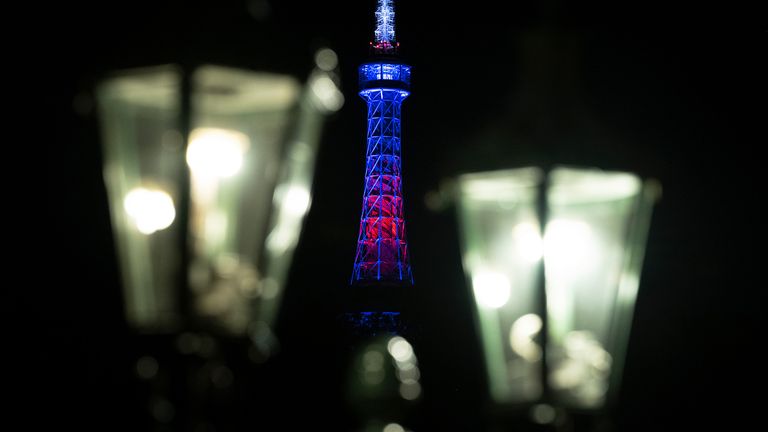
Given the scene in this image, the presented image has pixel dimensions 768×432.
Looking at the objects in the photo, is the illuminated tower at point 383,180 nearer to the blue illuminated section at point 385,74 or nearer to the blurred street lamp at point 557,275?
the blue illuminated section at point 385,74

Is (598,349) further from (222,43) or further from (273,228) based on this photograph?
(222,43)

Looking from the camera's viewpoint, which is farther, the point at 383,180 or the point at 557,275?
the point at 383,180

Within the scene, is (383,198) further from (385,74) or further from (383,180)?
(385,74)

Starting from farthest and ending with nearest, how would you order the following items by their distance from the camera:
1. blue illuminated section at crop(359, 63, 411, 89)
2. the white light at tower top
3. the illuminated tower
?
the illuminated tower
blue illuminated section at crop(359, 63, 411, 89)
the white light at tower top

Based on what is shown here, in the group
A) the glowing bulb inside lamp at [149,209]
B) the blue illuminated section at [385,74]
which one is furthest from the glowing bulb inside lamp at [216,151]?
the blue illuminated section at [385,74]

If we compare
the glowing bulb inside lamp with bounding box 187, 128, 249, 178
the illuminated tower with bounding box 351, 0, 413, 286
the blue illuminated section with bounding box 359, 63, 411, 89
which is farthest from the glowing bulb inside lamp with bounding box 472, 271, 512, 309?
the illuminated tower with bounding box 351, 0, 413, 286

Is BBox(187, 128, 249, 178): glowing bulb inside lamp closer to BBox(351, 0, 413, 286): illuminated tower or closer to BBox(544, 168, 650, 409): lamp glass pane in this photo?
BBox(544, 168, 650, 409): lamp glass pane

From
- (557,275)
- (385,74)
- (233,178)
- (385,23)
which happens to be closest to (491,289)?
(557,275)
